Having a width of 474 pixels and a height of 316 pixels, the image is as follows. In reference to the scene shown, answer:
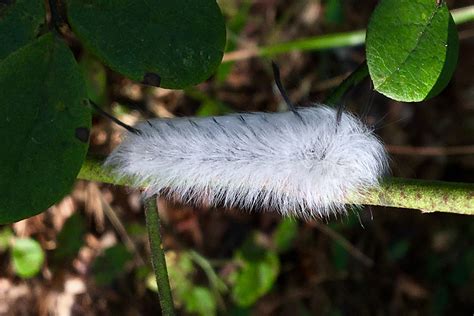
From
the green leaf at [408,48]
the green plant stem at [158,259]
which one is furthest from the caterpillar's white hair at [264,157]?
the green leaf at [408,48]

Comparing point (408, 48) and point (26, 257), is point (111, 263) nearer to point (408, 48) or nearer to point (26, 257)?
point (26, 257)

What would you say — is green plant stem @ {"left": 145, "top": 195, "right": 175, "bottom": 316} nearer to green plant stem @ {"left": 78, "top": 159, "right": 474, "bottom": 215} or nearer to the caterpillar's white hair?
the caterpillar's white hair

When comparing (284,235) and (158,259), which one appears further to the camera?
(284,235)

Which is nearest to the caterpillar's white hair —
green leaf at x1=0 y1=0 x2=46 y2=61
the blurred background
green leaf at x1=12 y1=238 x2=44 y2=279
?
green leaf at x1=0 y1=0 x2=46 y2=61

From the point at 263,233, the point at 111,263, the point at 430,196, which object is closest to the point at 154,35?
the point at 430,196

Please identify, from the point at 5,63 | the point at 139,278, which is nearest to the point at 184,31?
the point at 5,63

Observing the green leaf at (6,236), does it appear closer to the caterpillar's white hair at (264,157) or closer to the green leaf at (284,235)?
the green leaf at (284,235)

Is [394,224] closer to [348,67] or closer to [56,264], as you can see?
[348,67]
